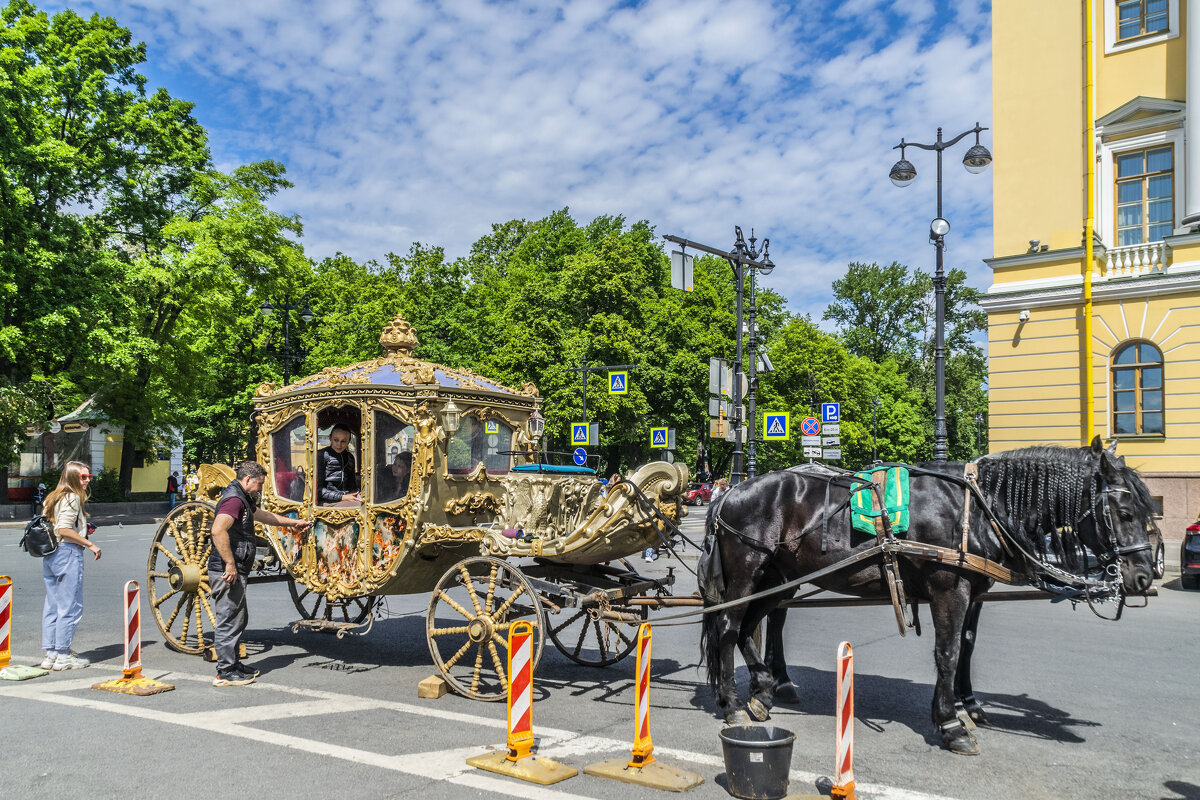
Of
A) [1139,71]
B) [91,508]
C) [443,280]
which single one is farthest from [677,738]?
[443,280]

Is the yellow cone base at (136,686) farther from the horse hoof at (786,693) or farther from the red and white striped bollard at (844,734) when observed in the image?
the red and white striped bollard at (844,734)

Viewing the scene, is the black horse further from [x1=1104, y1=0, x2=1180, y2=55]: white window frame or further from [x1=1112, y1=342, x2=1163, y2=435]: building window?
[x1=1104, y1=0, x2=1180, y2=55]: white window frame

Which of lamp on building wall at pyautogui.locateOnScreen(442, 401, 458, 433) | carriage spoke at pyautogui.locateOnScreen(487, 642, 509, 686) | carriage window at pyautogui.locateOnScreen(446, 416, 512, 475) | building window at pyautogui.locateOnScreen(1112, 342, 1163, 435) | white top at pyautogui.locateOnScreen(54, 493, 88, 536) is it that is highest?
building window at pyautogui.locateOnScreen(1112, 342, 1163, 435)

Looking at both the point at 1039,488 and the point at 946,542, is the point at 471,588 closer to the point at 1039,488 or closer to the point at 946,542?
the point at 946,542

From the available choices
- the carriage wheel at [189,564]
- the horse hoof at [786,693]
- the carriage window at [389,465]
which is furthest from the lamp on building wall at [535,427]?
the horse hoof at [786,693]

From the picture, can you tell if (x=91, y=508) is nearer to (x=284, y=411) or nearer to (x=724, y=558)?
(x=284, y=411)

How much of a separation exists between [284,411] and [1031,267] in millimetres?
17717

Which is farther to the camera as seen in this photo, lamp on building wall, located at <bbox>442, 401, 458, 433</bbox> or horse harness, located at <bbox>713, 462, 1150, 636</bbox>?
lamp on building wall, located at <bbox>442, 401, 458, 433</bbox>

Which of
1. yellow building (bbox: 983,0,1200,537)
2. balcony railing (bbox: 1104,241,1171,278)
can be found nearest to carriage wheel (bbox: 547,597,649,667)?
yellow building (bbox: 983,0,1200,537)

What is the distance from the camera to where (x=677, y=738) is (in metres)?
6.03

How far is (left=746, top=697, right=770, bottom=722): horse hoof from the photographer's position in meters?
6.38

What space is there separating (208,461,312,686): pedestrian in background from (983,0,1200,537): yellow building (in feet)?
57.4

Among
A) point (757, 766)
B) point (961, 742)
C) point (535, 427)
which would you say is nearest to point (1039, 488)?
point (961, 742)

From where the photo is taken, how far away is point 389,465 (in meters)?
7.91
